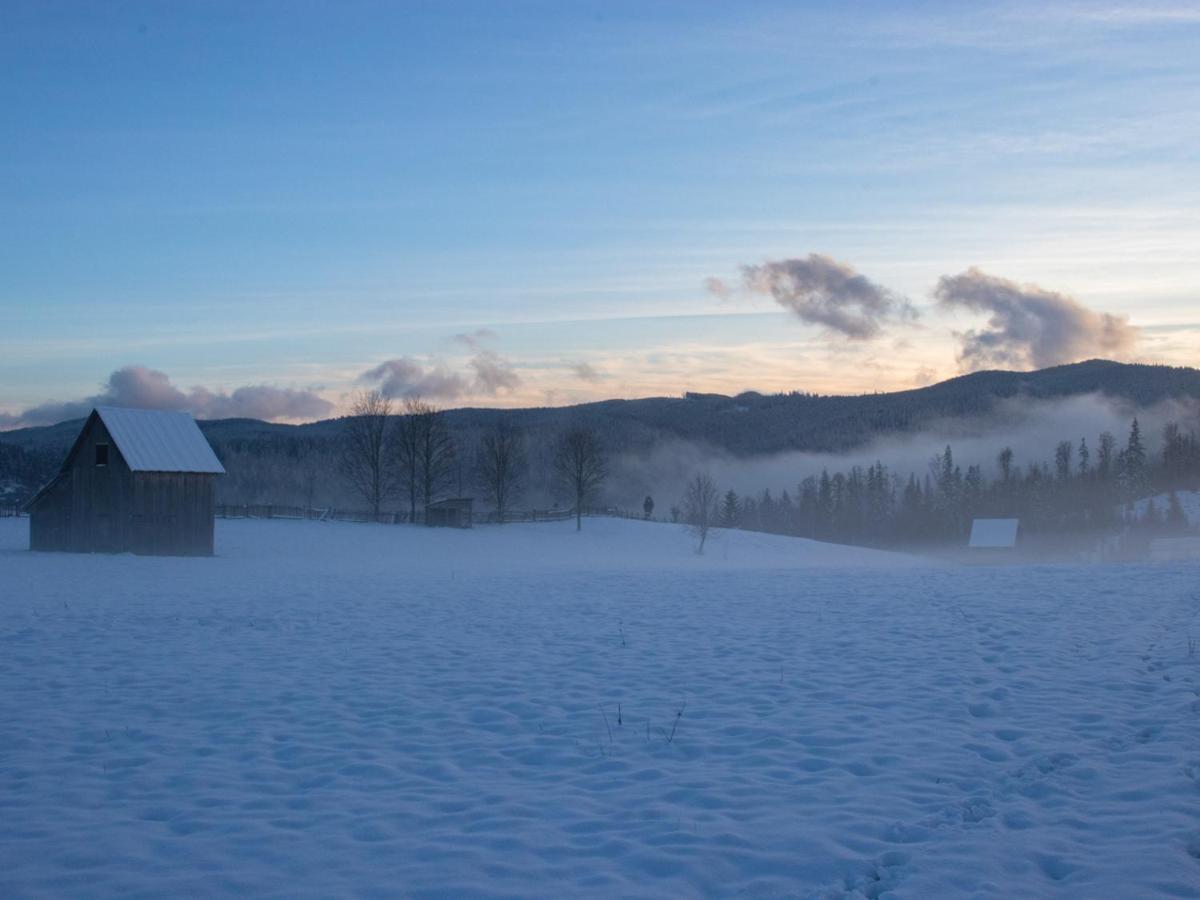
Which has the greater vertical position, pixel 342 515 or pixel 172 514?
pixel 172 514

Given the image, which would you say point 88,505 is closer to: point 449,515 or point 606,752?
point 449,515

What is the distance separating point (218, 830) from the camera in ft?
21.8

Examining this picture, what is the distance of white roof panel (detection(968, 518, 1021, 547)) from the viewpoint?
98.9m

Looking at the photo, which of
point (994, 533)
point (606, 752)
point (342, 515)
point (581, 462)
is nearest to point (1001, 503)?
point (994, 533)

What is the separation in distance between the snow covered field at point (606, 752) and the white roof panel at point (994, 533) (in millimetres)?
87413

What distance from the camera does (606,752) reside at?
8.52 metres

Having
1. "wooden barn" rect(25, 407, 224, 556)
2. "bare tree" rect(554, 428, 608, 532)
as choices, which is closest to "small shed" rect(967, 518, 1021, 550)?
"bare tree" rect(554, 428, 608, 532)

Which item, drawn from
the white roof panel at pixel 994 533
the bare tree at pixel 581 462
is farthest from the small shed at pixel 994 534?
the bare tree at pixel 581 462

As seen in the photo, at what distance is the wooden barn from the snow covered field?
87.0ft

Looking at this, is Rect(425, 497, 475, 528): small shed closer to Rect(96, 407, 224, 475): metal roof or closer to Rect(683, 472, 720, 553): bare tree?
Rect(683, 472, 720, 553): bare tree

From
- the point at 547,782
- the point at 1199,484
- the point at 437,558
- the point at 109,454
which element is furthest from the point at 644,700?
the point at 1199,484

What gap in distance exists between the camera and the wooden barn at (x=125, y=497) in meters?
42.2

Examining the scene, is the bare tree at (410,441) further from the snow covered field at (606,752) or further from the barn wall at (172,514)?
the snow covered field at (606,752)

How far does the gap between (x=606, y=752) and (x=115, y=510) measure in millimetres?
40432
